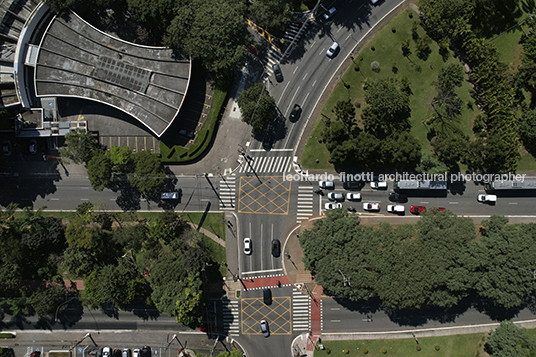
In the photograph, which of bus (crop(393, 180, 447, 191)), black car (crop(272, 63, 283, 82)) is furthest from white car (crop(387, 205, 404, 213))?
black car (crop(272, 63, 283, 82))

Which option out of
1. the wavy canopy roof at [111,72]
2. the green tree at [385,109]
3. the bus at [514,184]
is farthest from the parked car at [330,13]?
the bus at [514,184]

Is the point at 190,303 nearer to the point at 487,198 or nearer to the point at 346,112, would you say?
the point at 346,112

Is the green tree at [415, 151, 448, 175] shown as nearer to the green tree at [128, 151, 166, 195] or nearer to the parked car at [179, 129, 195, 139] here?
the parked car at [179, 129, 195, 139]

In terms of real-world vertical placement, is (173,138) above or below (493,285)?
above

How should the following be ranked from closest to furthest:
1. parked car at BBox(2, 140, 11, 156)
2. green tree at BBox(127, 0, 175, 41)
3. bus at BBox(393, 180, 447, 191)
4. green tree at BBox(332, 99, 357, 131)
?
1. green tree at BBox(127, 0, 175, 41)
2. green tree at BBox(332, 99, 357, 131)
3. bus at BBox(393, 180, 447, 191)
4. parked car at BBox(2, 140, 11, 156)

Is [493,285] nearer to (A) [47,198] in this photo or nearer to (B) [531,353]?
(B) [531,353]

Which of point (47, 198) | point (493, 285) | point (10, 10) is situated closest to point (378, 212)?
point (493, 285)
